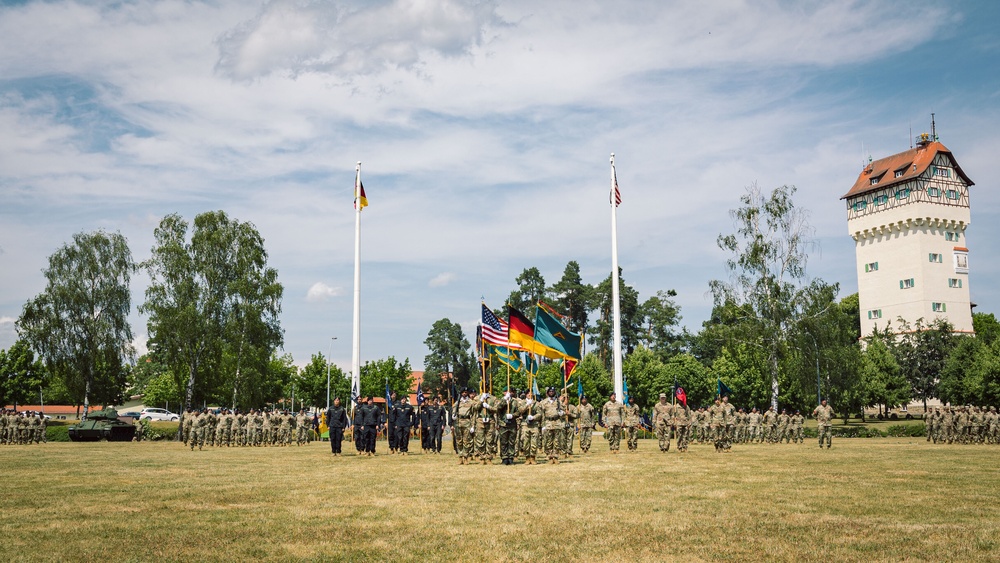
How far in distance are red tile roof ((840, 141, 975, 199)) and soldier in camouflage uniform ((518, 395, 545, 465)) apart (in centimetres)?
7661

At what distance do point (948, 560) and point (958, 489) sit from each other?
745 cm

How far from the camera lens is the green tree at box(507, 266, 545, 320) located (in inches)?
3807

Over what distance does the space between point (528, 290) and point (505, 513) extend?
281 ft

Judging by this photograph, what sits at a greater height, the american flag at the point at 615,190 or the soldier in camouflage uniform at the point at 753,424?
the american flag at the point at 615,190

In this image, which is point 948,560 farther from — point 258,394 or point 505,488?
point 258,394

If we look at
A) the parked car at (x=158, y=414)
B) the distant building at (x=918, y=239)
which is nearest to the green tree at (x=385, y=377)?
the parked car at (x=158, y=414)

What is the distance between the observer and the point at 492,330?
30922mm

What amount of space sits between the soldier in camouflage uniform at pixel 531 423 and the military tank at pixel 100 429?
29020mm

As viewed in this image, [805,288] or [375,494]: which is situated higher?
[805,288]

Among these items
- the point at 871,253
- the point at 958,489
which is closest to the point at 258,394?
the point at 958,489

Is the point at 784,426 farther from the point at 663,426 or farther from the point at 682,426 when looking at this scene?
the point at 663,426

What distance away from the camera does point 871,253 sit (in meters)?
90.7

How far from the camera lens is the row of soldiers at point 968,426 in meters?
35.8

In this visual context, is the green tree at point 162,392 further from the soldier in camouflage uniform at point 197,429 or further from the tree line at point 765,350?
the soldier in camouflage uniform at point 197,429
